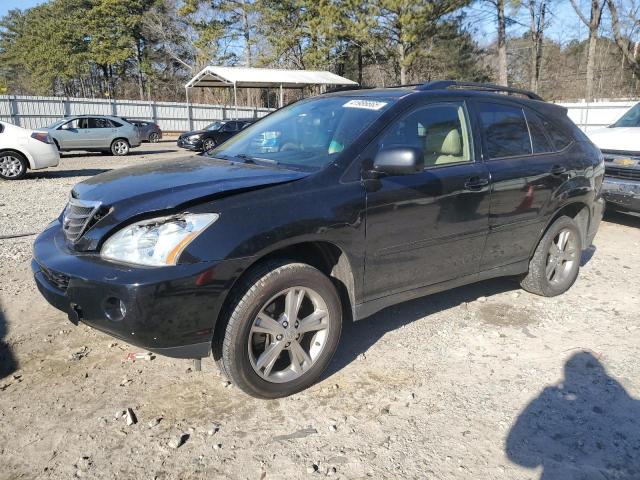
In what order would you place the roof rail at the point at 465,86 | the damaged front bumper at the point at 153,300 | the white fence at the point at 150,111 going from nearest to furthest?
the damaged front bumper at the point at 153,300, the roof rail at the point at 465,86, the white fence at the point at 150,111

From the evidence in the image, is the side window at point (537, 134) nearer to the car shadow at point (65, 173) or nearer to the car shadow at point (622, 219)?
the car shadow at point (622, 219)

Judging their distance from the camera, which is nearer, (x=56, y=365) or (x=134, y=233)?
(x=134, y=233)

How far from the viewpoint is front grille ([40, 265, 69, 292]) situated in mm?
2767

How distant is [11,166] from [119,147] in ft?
28.0

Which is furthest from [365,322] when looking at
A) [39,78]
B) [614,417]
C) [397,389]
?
[39,78]

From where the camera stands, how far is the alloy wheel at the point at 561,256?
15.3ft

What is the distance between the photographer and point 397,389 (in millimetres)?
3180

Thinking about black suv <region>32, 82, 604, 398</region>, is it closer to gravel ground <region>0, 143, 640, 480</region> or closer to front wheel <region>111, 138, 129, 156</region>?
gravel ground <region>0, 143, 640, 480</region>

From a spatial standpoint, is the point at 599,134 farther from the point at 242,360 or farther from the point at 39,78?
the point at 39,78

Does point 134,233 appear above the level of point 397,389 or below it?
above

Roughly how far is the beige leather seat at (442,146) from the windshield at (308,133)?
0.41 metres

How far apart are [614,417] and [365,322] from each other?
71.8 inches

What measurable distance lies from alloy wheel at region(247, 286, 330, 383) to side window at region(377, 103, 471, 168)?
45.1 inches

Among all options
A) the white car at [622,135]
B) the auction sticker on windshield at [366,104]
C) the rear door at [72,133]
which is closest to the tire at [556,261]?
the auction sticker on windshield at [366,104]
